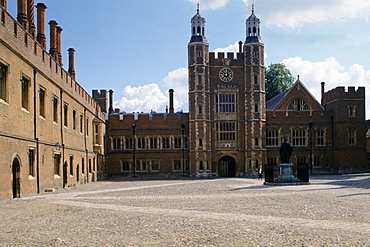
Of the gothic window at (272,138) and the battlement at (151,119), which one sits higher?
the battlement at (151,119)

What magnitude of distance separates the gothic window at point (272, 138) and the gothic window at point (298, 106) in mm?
3437

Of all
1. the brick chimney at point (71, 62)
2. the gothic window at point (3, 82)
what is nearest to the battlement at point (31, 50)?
the gothic window at point (3, 82)

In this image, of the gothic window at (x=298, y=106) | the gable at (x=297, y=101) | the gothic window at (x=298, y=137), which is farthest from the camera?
the gothic window at (x=298, y=106)

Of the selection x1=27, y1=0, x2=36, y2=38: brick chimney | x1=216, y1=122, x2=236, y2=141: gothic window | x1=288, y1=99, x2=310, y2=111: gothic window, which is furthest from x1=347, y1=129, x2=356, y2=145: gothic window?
x1=27, y1=0, x2=36, y2=38: brick chimney

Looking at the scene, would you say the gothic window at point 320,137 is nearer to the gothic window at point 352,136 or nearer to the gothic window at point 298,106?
the gothic window at point 352,136

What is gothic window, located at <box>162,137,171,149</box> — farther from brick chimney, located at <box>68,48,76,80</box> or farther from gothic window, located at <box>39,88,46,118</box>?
gothic window, located at <box>39,88,46,118</box>

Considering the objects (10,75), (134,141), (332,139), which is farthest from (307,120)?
(10,75)

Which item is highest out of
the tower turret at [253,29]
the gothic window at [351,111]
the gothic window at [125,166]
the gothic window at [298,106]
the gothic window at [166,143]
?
the tower turret at [253,29]

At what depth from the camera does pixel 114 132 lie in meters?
41.2

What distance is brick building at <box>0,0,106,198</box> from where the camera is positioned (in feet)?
52.4

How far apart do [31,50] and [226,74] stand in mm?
23831

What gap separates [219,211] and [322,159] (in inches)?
1264

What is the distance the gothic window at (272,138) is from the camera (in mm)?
41416

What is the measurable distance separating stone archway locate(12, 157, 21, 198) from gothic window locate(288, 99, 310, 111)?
3154cm
